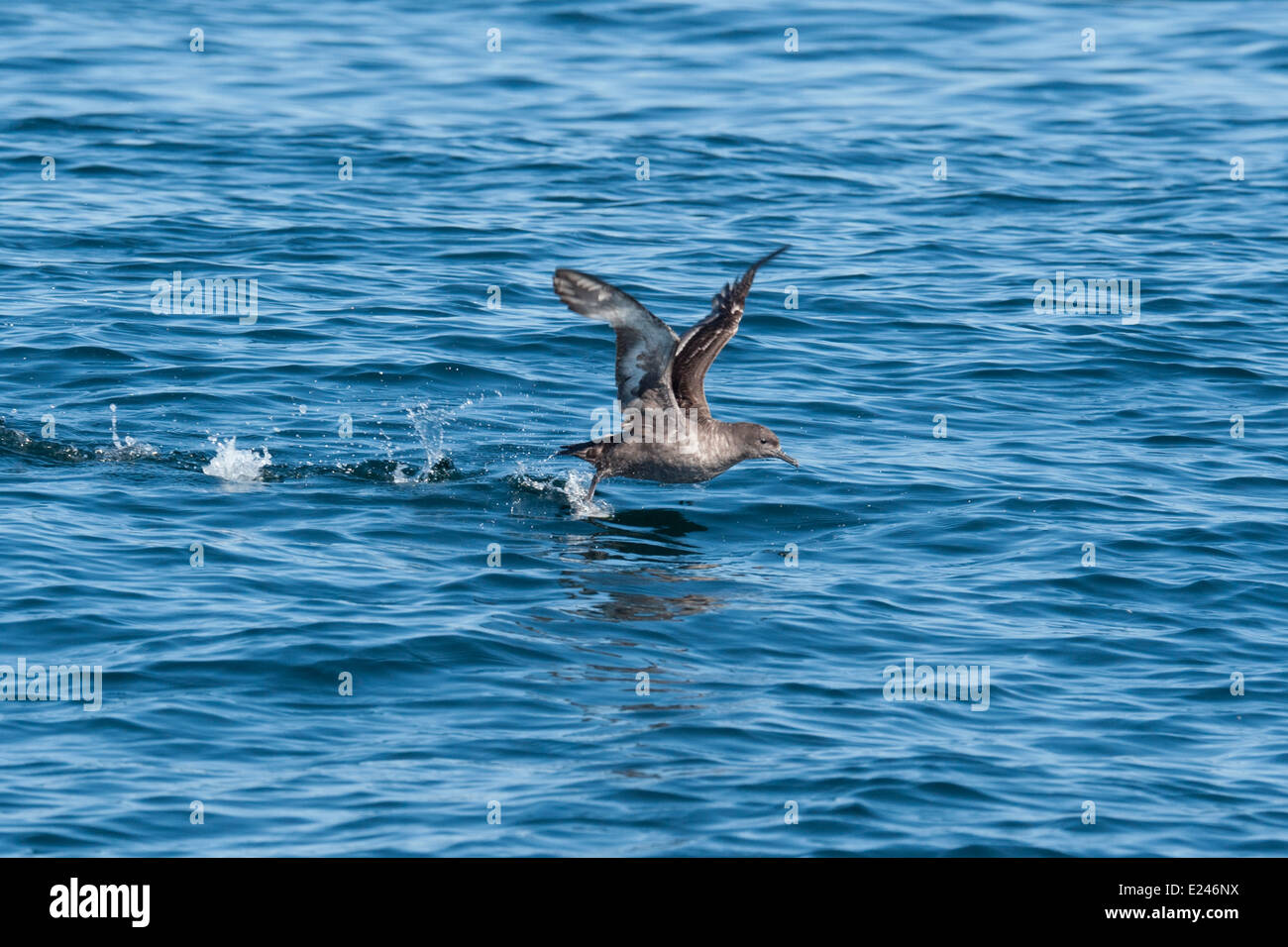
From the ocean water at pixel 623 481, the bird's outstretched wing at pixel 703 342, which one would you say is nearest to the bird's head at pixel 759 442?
the bird's outstretched wing at pixel 703 342

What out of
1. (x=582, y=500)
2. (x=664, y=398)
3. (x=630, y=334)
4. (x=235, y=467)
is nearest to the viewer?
(x=630, y=334)

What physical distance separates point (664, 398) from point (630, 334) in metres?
0.81

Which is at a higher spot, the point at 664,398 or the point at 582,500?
the point at 664,398

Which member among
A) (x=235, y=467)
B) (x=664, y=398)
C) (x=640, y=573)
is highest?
(x=664, y=398)

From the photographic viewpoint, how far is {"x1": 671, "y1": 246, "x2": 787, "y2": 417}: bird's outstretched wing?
472 inches

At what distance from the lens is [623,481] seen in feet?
49.4

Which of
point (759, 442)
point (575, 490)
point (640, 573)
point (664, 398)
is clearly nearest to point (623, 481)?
point (575, 490)

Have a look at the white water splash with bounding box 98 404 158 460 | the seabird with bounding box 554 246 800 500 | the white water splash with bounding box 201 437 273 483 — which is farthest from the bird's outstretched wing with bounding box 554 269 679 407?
the white water splash with bounding box 98 404 158 460

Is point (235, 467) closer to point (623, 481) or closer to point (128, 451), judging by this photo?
point (128, 451)

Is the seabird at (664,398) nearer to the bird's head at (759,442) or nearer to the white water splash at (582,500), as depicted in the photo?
the bird's head at (759,442)

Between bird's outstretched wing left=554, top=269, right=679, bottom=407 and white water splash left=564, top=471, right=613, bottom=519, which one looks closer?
bird's outstretched wing left=554, top=269, right=679, bottom=407

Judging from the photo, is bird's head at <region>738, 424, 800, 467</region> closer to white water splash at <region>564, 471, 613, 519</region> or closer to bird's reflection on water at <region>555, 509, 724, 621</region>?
bird's reflection on water at <region>555, 509, 724, 621</region>

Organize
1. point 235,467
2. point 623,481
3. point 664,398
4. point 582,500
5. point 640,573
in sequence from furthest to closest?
point 623,481 → point 582,500 → point 235,467 → point 664,398 → point 640,573

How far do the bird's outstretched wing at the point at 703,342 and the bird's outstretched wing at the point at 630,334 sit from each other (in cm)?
13
